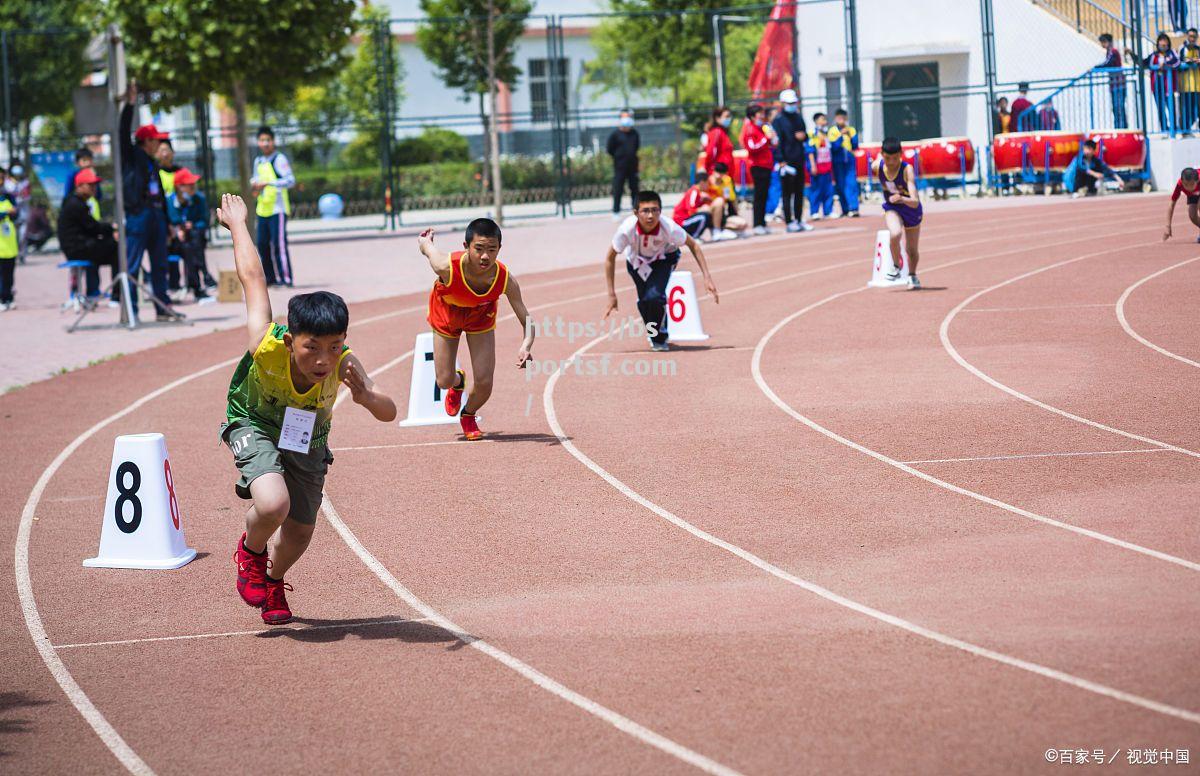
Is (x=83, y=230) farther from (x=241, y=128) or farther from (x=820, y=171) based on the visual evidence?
(x=820, y=171)

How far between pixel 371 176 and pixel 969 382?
3088 centimetres

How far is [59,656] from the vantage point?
6137 mm

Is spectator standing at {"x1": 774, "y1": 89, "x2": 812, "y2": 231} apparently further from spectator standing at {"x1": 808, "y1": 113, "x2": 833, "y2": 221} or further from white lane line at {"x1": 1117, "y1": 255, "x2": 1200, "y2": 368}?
white lane line at {"x1": 1117, "y1": 255, "x2": 1200, "y2": 368}

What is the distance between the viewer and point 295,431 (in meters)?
6.02

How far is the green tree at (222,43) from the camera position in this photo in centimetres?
2600

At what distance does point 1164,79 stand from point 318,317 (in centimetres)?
2632

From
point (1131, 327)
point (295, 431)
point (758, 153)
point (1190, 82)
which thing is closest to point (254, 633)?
point (295, 431)

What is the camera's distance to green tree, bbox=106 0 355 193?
1024 inches

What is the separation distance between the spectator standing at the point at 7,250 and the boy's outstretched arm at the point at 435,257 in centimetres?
1190

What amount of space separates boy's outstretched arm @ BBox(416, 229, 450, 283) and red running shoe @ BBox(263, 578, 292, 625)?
3474 mm

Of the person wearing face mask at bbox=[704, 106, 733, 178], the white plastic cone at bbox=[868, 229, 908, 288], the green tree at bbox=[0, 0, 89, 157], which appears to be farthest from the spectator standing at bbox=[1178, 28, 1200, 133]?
the green tree at bbox=[0, 0, 89, 157]

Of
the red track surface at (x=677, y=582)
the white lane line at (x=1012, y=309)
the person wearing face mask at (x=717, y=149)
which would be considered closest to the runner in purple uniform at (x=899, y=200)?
the white lane line at (x=1012, y=309)

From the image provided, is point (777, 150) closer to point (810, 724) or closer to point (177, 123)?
point (810, 724)

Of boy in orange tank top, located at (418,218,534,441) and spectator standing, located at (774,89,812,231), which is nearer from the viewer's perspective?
boy in orange tank top, located at (418,218,534,441)
